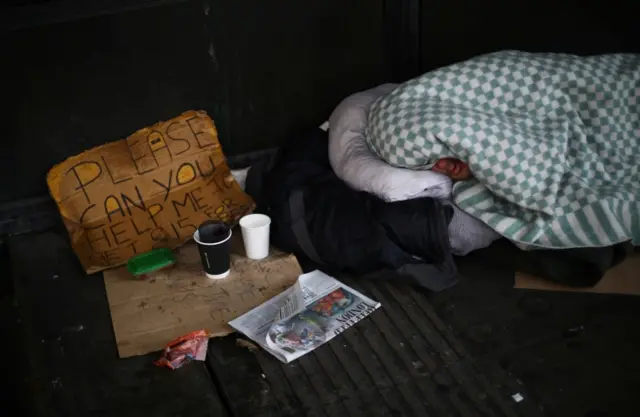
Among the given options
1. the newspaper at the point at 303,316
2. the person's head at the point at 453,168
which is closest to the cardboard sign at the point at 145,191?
the newspaper at the point at 303,316

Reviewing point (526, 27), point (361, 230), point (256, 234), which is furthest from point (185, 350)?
point (526, 27)

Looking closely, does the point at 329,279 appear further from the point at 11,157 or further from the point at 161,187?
the point at 11,157

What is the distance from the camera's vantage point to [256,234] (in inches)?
76.5

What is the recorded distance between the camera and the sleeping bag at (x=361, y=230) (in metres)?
1.86

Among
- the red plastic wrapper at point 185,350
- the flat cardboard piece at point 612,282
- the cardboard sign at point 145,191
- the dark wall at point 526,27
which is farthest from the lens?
the dark wall at point 526,27

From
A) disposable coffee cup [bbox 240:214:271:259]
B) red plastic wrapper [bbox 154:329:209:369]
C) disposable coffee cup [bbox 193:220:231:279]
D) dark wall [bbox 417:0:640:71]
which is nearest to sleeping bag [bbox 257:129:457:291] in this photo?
disposable coffee cup [bbox 240:214:271:259]

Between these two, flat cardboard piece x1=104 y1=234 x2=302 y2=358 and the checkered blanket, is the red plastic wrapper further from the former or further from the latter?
the checkered blanket

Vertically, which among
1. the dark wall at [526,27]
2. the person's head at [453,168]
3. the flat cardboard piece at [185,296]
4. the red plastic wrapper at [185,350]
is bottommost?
the flat cardboard piece at [185,296]

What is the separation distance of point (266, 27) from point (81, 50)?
1.69ft

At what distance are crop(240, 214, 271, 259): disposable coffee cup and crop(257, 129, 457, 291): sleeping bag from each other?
4 centimetres

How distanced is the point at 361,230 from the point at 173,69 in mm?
747

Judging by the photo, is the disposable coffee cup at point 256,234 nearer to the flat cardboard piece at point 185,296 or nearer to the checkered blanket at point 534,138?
the flat cardboard piece at point 185,296

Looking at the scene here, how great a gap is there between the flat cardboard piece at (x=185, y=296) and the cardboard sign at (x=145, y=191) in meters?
0.08

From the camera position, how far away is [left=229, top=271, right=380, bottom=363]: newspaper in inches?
67.2
